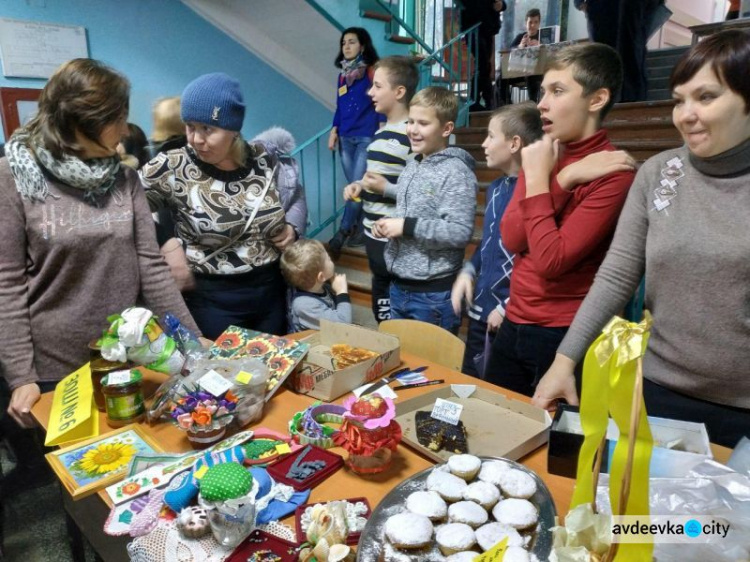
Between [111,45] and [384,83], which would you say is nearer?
[384,83]

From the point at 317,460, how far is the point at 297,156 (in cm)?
431

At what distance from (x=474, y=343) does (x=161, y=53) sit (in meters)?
3.87

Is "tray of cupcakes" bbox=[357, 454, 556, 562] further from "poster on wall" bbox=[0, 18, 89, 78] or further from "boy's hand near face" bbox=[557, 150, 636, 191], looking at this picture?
"poster on wall" bbox=[0, 18, 89, 78]

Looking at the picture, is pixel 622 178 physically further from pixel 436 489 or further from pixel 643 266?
pixel 436 489

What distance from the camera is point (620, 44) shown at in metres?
3.90

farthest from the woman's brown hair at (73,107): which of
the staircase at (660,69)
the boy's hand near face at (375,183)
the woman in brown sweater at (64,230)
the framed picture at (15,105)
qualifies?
the staircase at (660,69)

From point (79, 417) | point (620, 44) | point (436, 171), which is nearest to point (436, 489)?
A: point (79, 417)

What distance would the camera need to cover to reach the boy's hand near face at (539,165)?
1447mm

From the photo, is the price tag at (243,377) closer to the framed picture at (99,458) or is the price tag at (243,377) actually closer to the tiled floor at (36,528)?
the framed picture at (99,458)

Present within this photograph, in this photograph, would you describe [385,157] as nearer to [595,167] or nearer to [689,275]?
[595,167]

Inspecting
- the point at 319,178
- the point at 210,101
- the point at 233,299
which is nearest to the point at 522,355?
the point at 233,299

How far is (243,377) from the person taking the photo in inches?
51.2

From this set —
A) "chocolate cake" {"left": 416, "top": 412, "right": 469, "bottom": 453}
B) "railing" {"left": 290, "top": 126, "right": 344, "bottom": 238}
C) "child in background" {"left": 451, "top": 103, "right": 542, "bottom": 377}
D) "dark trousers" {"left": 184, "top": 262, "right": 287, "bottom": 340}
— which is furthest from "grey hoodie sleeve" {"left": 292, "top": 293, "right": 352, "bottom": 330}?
"railing" {"left": 290, "top": 126, "right": 344, "bottom": 238}

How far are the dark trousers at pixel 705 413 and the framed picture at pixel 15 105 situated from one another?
4.34 metres
